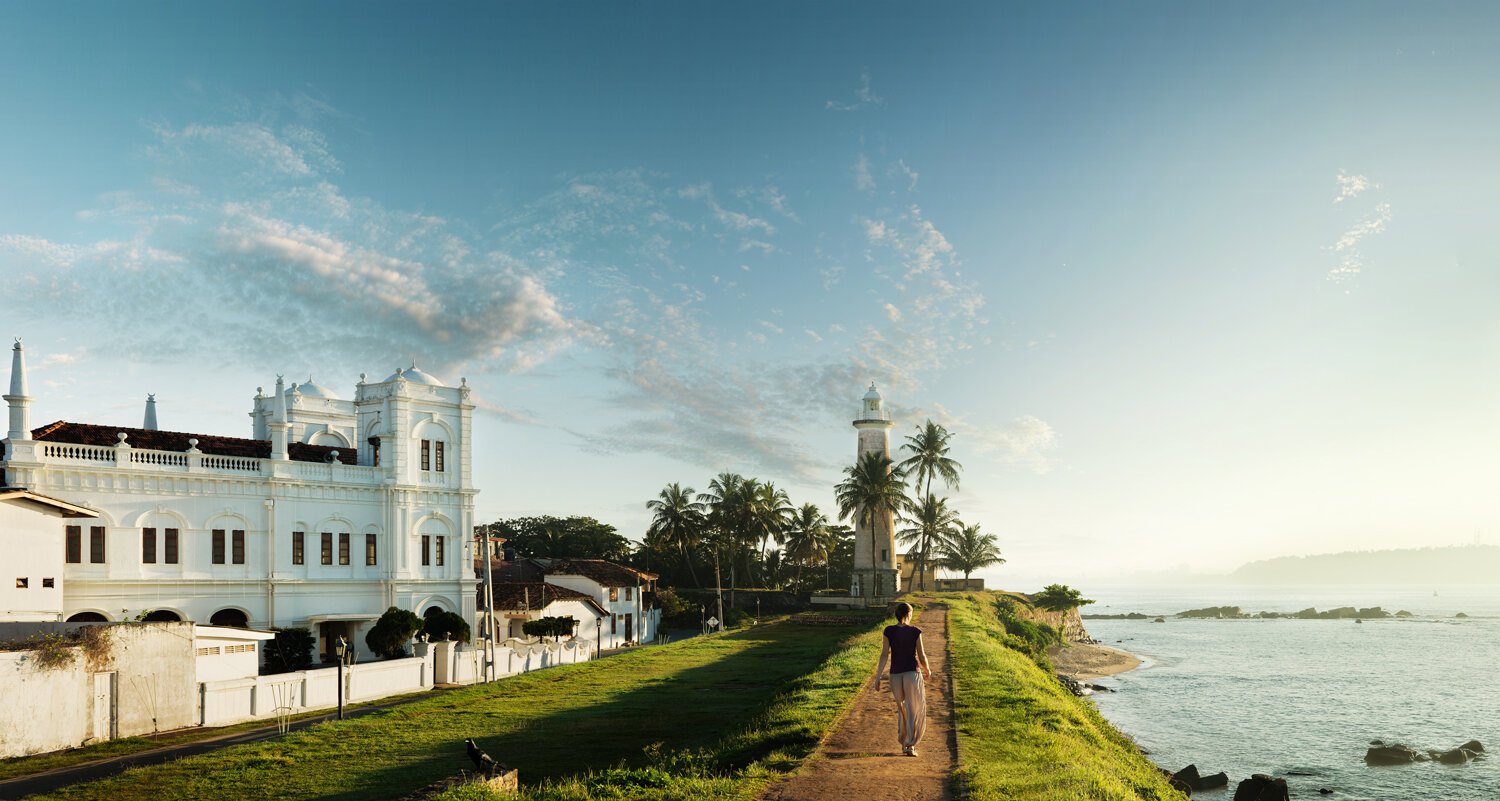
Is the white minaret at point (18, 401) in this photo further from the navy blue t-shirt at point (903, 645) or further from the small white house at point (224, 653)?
the navy blue t-shirt at point (903, 645)

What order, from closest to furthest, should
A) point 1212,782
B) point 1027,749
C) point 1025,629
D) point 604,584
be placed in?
point 1027,749 < point 1212,782 < point 1025,629 < point 604,584

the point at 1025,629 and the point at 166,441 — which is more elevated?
the point at 166,441

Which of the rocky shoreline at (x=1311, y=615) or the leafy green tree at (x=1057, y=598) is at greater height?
the leafy green tree at (x=1057, y=598)

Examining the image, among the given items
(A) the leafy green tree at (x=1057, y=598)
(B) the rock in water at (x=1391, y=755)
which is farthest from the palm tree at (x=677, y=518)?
(B) the rock in water at (x=1391, y=755)

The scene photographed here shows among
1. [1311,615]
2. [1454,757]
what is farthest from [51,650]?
[1311,615]

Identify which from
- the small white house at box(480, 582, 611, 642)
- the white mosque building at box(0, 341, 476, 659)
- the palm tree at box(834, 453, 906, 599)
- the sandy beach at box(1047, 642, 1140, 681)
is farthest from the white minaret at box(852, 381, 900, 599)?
the white mosque building at box(0, 341, 476, 659)

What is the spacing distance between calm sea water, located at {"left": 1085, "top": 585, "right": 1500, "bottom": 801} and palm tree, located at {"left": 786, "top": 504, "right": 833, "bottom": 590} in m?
24.6

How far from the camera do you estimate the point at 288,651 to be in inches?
1447

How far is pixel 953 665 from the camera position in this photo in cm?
2406

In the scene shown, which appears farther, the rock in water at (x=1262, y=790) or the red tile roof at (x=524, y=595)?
the red tile roof at (x=524, y=595)

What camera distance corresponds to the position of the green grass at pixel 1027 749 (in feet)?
36.1

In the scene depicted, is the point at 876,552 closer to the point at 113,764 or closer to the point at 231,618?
the point at 231,618

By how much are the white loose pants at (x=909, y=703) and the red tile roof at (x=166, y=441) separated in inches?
1367

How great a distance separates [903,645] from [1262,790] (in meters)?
16.5
